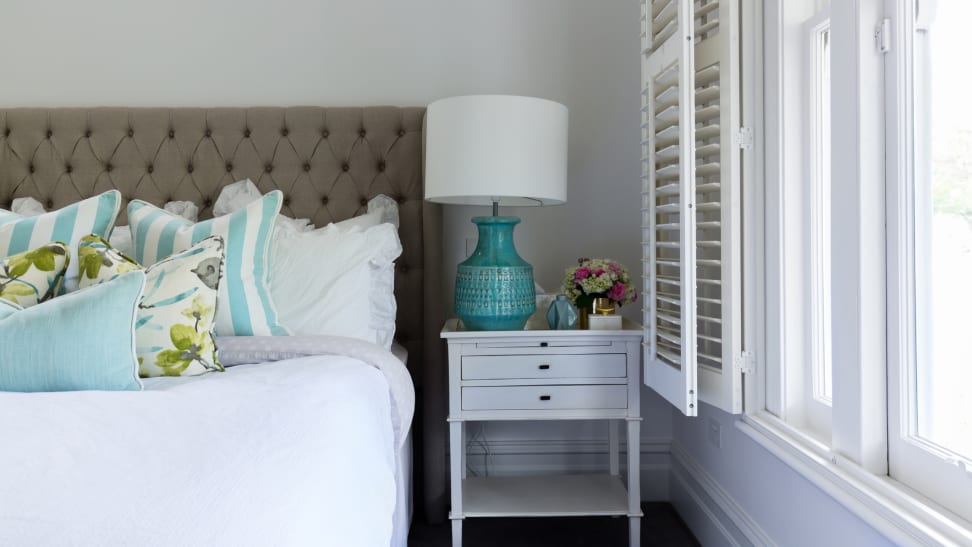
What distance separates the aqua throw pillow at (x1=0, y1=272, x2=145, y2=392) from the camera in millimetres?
1347

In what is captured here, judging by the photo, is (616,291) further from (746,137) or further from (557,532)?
(557,532)

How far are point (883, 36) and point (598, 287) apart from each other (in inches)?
45.5

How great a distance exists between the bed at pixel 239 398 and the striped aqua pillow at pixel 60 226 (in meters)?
0.52

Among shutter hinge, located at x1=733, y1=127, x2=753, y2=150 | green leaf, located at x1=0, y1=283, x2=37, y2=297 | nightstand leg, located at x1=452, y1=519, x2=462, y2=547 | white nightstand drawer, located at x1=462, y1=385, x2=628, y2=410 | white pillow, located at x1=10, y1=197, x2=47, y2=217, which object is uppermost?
shutter hinge, located at x1=733, y1=127, x2=753, y2=150

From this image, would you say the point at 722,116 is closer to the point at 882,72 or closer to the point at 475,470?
the point at 882,72

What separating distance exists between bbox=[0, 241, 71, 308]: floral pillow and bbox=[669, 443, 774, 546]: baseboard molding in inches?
75.9

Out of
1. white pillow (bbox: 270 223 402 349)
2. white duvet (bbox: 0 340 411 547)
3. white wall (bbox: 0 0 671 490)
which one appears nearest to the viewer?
white duvet (bbox: 0 340 411 547)

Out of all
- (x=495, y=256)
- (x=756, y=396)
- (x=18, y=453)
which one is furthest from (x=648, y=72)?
(x=18, y=453)

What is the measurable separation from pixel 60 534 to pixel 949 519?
1.27 metres

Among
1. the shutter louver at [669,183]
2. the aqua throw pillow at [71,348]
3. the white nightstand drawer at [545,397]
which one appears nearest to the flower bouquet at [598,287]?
the shutter louver at [669,183]

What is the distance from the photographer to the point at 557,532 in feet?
8.02

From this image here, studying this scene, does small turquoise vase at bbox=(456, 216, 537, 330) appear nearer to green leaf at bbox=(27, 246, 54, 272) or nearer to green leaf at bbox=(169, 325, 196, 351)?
green leaf at bbox=(169, 325, 196, 351)

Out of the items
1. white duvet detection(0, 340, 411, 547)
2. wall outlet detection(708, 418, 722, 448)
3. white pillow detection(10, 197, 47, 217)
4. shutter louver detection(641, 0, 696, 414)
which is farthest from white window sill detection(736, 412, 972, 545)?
white pillow detection(10, 197, 47, 217)

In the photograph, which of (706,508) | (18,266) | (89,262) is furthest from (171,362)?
(706,508)
